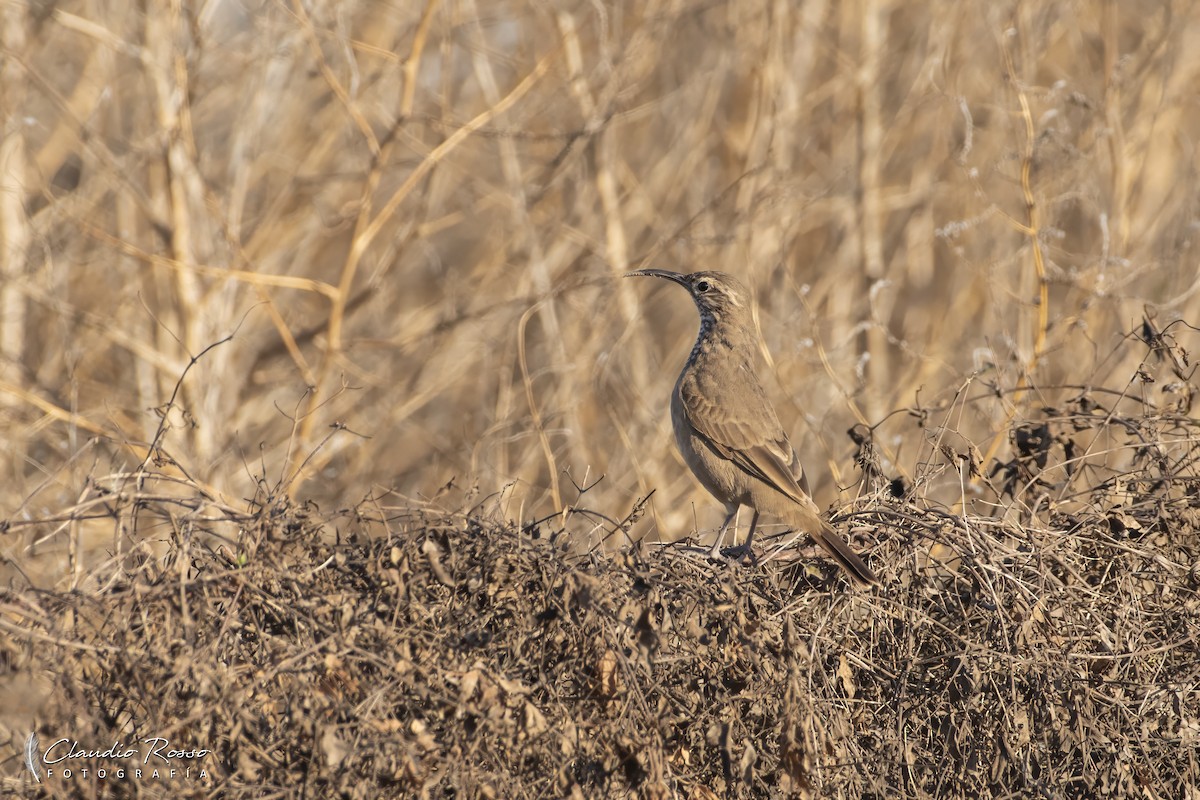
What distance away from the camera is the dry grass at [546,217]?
24.9 feet

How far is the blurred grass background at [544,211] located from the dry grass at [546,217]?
0.15ft

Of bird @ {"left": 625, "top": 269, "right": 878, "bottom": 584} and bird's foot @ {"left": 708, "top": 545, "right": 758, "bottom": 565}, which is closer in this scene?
bird's foot @ {"left": 708, "top": 545, "right": 758, "bottom": 565}

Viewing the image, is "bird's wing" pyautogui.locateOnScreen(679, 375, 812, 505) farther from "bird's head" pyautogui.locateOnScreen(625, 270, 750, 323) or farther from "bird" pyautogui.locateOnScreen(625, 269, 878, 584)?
"bird's head" pyautogui.locateOnScreen(625, 270, 750, 323)

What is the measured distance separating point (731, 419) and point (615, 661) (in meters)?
2.30

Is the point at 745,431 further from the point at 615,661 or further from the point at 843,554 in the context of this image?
the point at 615,661

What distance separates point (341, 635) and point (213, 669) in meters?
0.31

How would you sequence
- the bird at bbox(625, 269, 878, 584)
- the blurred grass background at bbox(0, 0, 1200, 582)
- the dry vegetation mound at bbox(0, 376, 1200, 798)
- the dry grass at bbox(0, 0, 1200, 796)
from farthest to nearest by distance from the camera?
the blurred grass background at bbox(0, 0, 1200, 582)
the dry grass at bbox(0, 0, 1200, 796)
the bird at bbox(625, 269, 878, 584)
the dry vegetation mound at bbox(0, 376, 1200, 798)

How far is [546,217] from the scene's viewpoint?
953 centimetres

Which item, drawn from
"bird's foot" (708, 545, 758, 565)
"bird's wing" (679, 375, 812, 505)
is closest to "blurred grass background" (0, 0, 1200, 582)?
"bird's wing" (679, 375, 812, 505)

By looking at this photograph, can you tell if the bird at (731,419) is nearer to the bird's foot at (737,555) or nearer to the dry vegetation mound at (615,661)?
the bird's foot at (737,555)

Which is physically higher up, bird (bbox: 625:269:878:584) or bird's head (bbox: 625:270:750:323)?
bird's head (bbox: 625:270:750:323)

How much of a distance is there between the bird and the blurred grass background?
172cm

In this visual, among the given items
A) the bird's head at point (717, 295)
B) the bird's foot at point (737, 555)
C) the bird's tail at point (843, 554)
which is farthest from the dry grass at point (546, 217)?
the bird's tail at point (843, 554)

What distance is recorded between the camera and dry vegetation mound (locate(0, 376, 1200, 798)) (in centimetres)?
296
